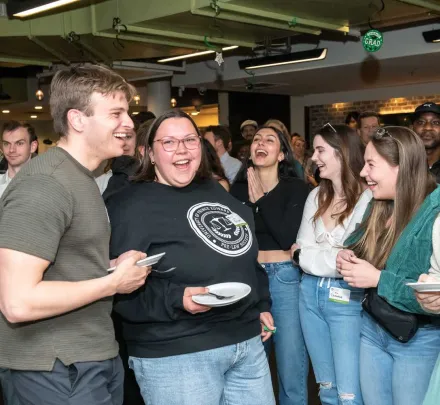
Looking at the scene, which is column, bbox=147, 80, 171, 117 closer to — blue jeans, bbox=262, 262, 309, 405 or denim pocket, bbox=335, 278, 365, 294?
blue jeans, bbox=262, 262, 309, 405

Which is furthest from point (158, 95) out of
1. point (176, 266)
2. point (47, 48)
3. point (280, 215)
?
point (176, 266)

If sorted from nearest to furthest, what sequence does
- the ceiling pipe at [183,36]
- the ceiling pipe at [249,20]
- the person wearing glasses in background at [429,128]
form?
1. the person wearing glasses in background at [429,128]
2. the ceiling pipe at [249,20]
3. the ceiling pipe at [183,36]

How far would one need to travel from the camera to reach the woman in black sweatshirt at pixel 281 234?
3.07 m

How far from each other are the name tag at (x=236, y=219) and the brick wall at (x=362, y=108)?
28.5 feet

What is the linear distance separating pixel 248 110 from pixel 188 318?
11.4 m

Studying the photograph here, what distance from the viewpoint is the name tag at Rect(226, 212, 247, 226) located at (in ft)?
7.19

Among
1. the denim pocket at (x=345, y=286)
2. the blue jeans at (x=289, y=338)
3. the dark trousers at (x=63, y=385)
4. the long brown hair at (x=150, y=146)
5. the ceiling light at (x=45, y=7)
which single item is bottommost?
the blue jeans at (x=289, y=338)

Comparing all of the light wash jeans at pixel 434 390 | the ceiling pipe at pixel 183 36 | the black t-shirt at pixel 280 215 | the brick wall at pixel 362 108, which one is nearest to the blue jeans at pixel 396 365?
the light wash jeans at pixel 434 390

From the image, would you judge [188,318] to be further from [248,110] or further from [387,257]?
[248,110]

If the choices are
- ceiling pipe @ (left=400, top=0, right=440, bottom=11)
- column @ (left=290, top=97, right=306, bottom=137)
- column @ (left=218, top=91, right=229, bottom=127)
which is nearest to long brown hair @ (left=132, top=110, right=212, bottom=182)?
ceiling pipe @ (left=400, top=0, right=440, bottom=11)

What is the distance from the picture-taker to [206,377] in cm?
201

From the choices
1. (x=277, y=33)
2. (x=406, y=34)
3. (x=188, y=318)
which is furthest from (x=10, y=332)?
(x=406, y=34)

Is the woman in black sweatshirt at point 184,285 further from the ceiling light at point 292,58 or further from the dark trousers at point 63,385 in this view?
the ceiling light at point 292,58

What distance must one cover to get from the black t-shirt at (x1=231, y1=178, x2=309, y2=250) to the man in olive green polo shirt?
1.47 m
